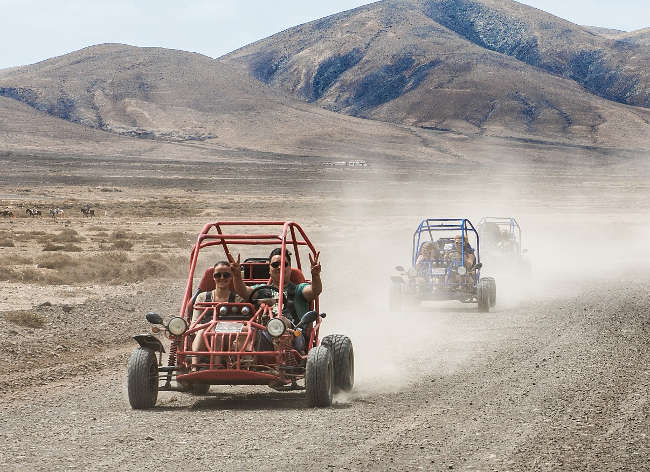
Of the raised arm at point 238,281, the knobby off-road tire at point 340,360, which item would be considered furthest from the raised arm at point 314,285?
the raised arm at point 238,281

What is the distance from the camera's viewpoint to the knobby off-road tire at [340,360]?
10.2m

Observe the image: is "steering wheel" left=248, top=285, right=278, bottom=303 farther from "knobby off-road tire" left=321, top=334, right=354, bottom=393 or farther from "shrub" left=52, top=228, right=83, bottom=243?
"shrub" left=52, top=228, right=83, bottom=243

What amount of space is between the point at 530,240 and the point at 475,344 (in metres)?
30.4

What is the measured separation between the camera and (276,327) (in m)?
9.30

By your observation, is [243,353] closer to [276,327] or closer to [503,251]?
[276,327]

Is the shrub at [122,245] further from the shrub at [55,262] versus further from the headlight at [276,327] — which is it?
the headlight at [276,327]

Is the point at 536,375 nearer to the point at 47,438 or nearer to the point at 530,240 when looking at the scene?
the point at 47,438

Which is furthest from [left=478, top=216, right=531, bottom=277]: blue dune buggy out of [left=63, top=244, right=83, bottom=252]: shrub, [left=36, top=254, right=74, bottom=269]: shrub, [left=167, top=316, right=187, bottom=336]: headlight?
[left=167, top=316, right=187, bottom=336]: headlight

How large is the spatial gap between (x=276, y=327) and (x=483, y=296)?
1038 centimetres

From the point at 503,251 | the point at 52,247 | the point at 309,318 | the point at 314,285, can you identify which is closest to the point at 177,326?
the point at 309,318

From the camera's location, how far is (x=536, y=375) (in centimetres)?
1134

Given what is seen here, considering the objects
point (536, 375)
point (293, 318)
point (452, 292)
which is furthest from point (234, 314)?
point (452, 292)

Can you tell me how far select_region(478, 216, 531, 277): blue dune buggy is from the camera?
26.3 metres

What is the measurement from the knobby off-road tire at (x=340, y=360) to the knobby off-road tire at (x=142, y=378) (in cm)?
175
